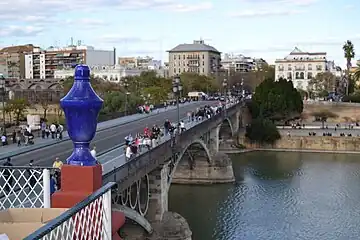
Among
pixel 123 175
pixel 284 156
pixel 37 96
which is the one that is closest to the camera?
pixel 123 175

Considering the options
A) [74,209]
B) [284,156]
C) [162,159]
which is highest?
[74,209]

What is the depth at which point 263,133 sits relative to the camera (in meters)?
67.5

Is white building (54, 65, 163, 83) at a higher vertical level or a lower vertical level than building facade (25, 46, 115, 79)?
lower

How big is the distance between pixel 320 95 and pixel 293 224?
8016 centimetres

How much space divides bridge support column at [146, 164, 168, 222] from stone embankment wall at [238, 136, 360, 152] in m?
40.8

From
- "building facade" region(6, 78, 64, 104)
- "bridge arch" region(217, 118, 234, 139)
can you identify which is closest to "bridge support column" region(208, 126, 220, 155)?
"bridge arch" region(217, 118, 234, 139)

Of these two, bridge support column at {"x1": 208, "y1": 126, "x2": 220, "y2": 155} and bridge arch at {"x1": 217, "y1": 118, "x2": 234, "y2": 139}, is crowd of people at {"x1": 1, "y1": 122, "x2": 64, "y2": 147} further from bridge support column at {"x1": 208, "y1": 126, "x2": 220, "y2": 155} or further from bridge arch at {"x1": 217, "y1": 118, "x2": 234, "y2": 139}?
bridge arch at {"x1": 217, "y1": 118, "x2": 234, "y2": 139}

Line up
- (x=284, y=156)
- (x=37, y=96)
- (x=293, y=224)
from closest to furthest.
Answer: (x=293, y=224) → (x=284, y=156) → (x=37, y=96)

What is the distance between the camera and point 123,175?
19.5 metres

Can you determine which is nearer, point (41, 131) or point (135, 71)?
point (41, 131)

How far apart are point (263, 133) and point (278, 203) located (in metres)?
29.1

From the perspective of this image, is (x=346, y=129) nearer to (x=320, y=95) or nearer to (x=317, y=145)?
(x=317, y=145)

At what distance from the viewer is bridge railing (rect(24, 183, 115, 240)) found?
4363 mm

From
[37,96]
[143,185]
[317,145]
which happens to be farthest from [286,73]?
[143,185]
